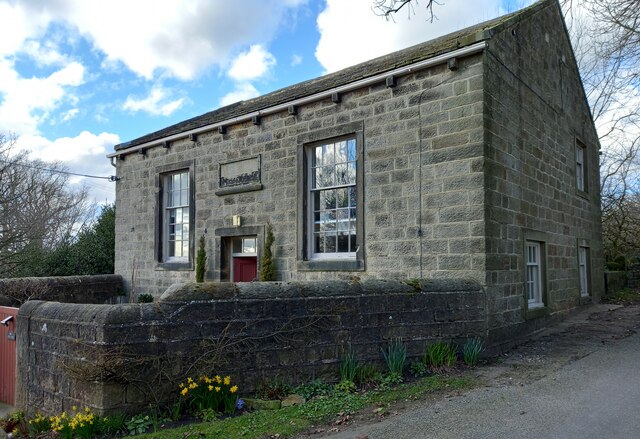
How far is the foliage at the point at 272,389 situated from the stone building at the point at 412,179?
363 cm

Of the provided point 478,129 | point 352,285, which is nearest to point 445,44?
point 478,129

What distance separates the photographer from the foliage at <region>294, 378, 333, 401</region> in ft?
20.8

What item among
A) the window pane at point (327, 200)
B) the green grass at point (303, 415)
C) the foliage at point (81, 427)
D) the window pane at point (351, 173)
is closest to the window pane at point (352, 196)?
the window pane at point (351, 173)

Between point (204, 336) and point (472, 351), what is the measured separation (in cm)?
418

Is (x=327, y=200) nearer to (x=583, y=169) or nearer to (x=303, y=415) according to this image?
(x=303, y=415)

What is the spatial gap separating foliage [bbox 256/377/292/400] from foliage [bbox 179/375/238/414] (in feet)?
1.21

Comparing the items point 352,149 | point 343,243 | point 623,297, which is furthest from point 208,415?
point 623,297

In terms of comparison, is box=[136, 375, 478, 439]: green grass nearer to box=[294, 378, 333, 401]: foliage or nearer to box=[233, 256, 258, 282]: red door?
box=[294, 378, 333, 401]: foliage

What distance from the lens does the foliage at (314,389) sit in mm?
6348

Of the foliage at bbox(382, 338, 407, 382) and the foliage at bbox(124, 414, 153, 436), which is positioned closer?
the foliage at bbox(124, 414, 153, 436)

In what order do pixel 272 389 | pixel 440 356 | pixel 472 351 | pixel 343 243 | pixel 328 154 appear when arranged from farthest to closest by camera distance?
1. pixel 328 154
2. pixel 343 243
3. pixel 472 351
4. pixel 440 356
5. pixel 272 389

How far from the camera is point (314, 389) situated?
6492mm

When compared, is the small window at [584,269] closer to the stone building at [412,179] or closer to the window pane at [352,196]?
the stone building at [412,179]

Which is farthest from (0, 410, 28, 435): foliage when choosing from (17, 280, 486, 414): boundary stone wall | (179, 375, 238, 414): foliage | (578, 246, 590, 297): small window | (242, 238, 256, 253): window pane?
(578, 246, 590, 297): small window
